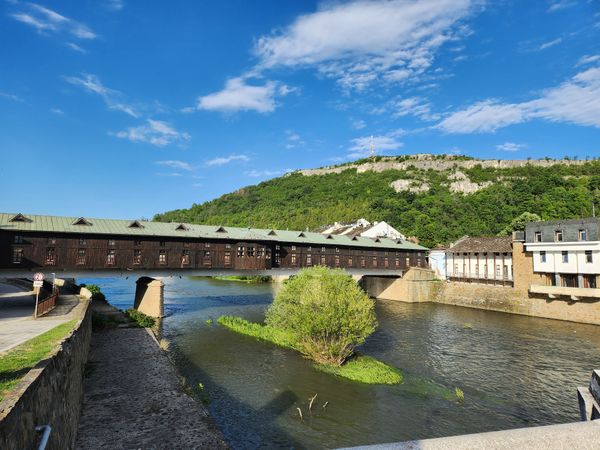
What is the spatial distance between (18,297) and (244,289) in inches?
1494

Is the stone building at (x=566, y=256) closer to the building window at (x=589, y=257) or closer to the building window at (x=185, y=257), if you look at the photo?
the building window at (x=589, y=257)

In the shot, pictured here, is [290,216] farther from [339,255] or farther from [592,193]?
[592,193]

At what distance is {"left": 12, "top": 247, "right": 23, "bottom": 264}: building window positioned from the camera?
3136 centimetres

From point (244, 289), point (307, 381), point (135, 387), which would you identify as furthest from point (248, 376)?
point (244, 289)

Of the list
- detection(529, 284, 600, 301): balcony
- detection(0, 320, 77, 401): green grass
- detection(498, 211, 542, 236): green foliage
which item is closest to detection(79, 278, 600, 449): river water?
detection(529, 284, 600, 301): balcony

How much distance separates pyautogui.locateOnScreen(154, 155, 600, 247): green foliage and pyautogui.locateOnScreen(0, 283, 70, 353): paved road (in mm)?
67497

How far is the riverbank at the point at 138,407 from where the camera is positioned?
12.3 meters

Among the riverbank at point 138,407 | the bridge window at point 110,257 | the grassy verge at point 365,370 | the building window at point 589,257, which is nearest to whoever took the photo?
the riverbank at point 138,407

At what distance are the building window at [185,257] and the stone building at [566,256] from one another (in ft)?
122

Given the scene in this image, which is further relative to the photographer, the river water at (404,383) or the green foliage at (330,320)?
the green foliage at (330,320)

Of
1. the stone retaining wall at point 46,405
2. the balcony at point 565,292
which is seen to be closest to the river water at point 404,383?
the balcony at point 565,292

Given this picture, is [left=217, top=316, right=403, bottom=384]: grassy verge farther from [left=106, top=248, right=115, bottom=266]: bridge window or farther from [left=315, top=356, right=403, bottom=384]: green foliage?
[left=106, top=248, right=115, bottom=266]: bridge window

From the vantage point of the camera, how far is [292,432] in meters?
15.4

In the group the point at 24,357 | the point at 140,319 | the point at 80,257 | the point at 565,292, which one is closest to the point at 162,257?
the point at 80,257
